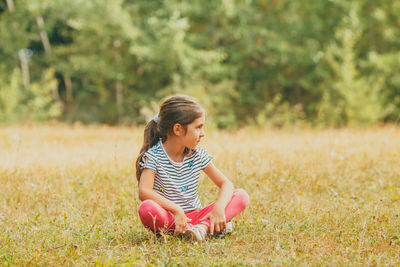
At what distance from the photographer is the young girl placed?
342cm

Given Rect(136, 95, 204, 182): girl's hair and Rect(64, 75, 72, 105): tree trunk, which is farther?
Rect(64, 75, 72, 105): tree trunk

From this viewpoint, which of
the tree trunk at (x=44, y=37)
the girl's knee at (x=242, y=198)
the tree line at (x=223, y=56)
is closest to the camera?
the girl's knee at (x=242, y=198)

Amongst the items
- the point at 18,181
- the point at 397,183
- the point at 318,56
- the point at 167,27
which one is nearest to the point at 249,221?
the point at 397,183

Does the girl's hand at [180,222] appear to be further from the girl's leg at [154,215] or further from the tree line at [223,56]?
the tree line at [223,56]

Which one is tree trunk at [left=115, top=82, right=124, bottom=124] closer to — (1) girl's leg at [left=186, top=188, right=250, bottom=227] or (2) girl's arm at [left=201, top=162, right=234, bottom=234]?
(1) girl's leg at [left=186, top=188, right=250, bottom=227]

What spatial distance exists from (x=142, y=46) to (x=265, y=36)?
5316 millimetres

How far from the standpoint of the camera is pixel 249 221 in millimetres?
4066

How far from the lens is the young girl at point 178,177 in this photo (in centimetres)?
342

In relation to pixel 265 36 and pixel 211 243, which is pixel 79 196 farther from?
pixel 265 36

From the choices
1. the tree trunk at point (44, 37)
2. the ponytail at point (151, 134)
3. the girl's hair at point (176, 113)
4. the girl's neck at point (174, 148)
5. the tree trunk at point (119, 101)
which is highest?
the tree trunk at point (44, 37)

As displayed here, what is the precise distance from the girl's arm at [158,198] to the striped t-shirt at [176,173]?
71 millimetres

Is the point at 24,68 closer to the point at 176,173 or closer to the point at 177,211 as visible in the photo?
the point at 176,173

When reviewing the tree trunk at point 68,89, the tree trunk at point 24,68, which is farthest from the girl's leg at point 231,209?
the tree trunk at point 68,89

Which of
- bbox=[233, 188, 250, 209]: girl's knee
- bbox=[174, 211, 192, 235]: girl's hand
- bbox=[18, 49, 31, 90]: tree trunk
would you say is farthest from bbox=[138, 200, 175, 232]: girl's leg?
bbox=[18, 49, 31, 90]: tree trunk
